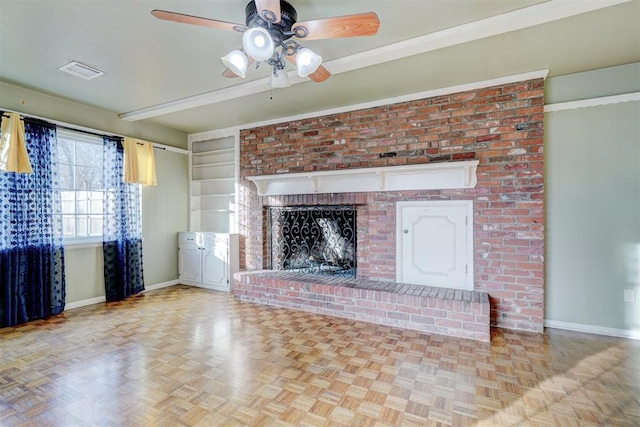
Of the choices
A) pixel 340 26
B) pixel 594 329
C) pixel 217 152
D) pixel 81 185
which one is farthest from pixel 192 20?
pixel 594 329

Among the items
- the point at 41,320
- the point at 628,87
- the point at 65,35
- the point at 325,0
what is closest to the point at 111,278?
the point at 41,320

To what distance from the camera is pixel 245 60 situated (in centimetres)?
203

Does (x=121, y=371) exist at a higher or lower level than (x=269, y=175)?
lower

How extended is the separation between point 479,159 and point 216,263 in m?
3.75

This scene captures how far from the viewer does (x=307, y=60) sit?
1.99 metres

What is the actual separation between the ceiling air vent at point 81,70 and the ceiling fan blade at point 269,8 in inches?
85.4

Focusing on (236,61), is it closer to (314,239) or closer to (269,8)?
(269,8)

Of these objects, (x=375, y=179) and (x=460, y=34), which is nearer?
(x=460, y=34)

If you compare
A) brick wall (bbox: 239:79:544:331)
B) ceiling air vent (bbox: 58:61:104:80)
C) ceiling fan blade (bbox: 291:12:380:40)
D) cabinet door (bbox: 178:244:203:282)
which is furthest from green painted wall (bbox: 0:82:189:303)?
ceiling fan blade (bbox: 291:12:380:40)

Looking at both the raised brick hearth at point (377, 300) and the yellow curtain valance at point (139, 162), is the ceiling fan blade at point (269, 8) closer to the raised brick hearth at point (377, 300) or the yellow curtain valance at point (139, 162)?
the raised brick hearth at point (377, 300)

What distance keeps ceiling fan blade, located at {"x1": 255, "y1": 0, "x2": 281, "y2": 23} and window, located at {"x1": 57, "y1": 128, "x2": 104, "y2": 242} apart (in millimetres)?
3361

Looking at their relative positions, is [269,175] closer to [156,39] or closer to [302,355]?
[156,39]

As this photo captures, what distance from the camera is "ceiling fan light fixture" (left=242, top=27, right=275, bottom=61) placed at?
5.79ft

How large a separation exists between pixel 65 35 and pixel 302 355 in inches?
121
